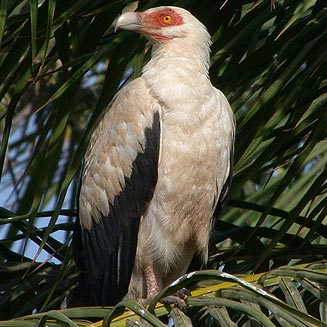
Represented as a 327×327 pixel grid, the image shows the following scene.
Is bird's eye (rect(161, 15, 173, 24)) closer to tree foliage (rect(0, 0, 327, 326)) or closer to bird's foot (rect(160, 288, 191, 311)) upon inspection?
tree foliage (rect(0, 0, 327, 326))

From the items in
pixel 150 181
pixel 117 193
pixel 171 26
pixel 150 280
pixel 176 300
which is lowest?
pixel 150 280

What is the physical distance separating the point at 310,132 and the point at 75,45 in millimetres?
964

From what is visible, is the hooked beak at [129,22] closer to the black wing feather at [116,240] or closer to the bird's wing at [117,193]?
the bird's wing at [117,193]

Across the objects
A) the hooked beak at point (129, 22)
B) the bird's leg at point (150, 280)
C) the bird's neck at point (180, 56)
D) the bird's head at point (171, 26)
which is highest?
the hooked beak at point (129, 22)

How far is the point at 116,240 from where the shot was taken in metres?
4.38

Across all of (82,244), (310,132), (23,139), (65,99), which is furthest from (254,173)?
(23,139)

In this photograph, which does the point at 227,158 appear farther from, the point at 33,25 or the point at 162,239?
the point at 33,25

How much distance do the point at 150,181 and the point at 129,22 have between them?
27.8 inches

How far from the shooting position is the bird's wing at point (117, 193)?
14.1ft

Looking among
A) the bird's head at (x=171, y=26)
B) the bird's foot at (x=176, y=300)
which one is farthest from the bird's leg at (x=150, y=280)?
the bird's foot at (x=176, y=300)

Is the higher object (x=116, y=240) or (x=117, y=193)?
(x=117, y=193)

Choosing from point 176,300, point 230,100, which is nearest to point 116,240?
point 230,100

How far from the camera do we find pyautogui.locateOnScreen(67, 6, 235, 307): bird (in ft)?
14.0

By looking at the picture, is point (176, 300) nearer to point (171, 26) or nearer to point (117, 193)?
point (117, 193)
